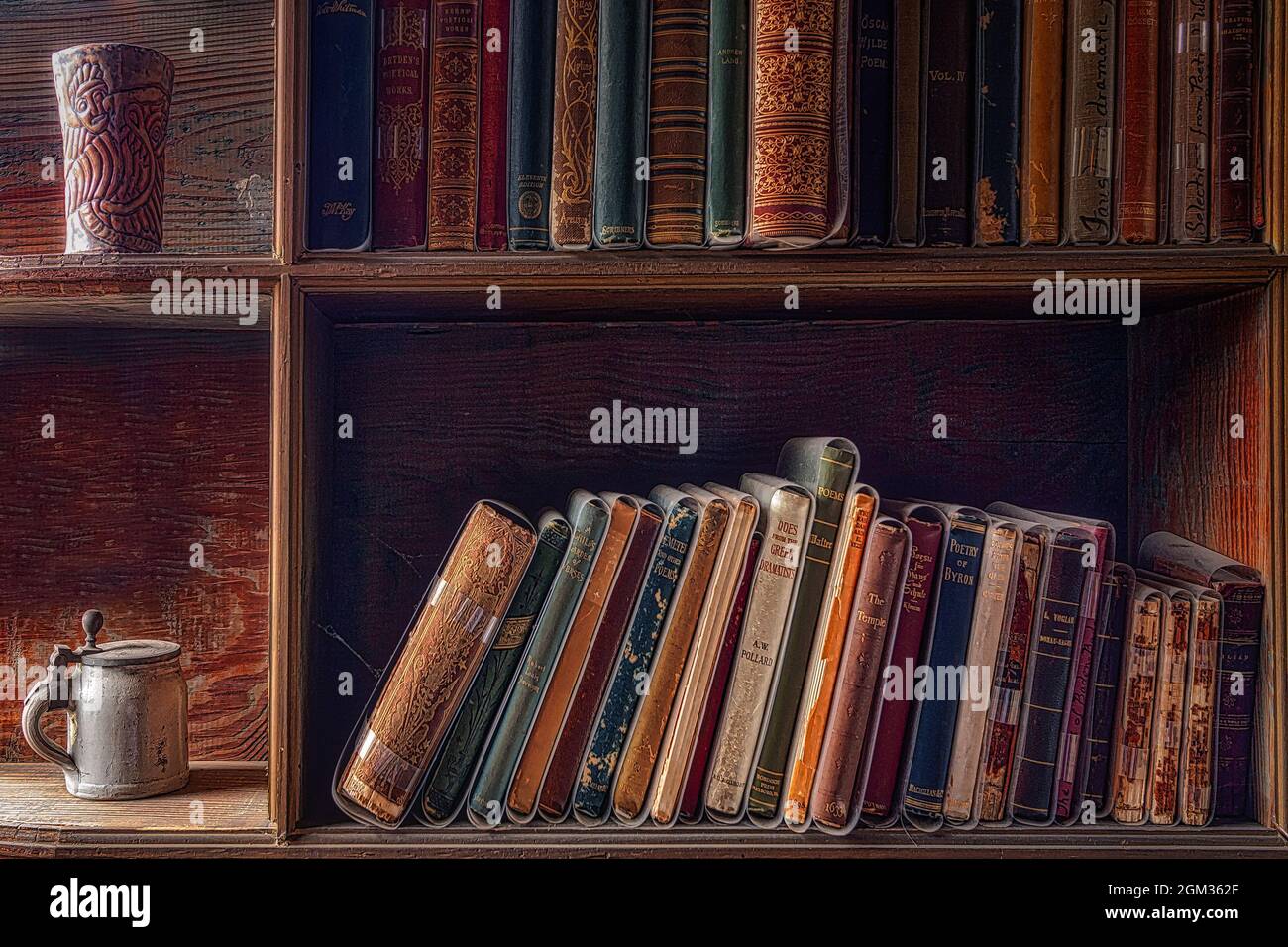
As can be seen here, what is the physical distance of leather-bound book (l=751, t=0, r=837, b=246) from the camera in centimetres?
83

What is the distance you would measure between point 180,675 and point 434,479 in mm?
333

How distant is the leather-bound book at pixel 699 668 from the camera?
0.88 meters

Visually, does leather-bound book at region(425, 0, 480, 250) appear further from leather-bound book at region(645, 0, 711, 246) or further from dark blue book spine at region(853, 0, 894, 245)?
dark blue book spine at region(853, 0, 894, 245)

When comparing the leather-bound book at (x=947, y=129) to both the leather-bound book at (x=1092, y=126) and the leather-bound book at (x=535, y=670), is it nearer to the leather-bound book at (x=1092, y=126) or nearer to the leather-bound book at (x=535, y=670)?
the leather-bound book at (x=1092, y=126)

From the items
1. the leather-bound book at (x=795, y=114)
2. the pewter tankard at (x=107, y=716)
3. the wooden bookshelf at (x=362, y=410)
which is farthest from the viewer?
the wooden bookshelf at (x=362, y=410)

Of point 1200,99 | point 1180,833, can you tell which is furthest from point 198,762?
point 1200,99

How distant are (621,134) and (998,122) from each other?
1.08 ft

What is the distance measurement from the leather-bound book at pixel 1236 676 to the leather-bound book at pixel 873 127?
44cm

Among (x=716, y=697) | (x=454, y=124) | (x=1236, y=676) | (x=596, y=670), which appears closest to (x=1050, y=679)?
(x=1236, y=676)

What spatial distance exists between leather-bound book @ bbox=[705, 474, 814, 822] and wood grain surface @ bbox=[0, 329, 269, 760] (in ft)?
1.90

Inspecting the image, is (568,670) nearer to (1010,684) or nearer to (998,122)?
(1010,684)

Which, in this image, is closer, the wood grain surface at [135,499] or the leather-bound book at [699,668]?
the leather-bound book at [699,668]

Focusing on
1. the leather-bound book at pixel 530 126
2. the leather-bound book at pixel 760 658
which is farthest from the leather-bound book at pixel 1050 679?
the leather-bound book at pixel 530 126
